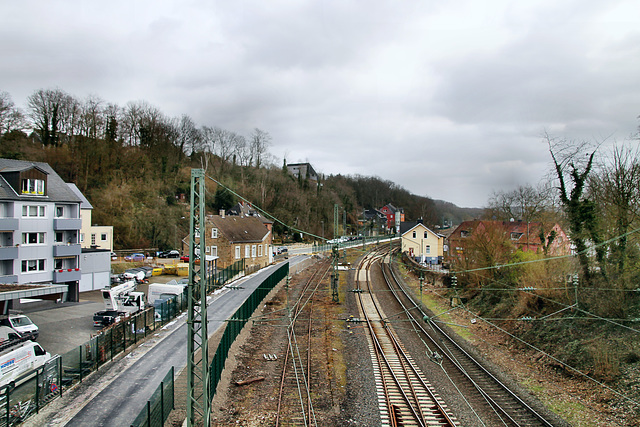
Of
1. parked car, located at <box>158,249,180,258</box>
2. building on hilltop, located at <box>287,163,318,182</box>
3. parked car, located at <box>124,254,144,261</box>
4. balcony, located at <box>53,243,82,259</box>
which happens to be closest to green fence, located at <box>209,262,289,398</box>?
balcony, located at <box>53,243,82,259</box>

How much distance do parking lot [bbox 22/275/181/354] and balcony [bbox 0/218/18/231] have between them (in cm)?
590

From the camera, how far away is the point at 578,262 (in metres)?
21.1

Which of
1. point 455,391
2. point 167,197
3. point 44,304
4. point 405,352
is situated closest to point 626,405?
point 455,391

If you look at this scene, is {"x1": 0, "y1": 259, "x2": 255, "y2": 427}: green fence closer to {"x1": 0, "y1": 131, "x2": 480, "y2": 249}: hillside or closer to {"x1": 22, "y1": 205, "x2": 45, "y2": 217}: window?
{"x1": 22, "y1": 205, "x2": 45, "y2": 217}: window

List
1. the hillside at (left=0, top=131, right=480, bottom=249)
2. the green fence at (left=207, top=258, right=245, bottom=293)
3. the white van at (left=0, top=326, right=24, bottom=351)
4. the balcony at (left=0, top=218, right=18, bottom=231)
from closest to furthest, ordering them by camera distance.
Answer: the white van at (left=0, top=326, right=24, bottom=351), the balcony at (left=0, top=218, right=18, bottom=231), the green fence at (left=207, top=258, right=245, bottom=293), the hillside at (left=0, top=131, right=480, bottom=249)

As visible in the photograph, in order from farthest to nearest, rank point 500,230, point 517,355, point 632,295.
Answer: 1. point 500,230
2. point 517,355
3. point 632,295

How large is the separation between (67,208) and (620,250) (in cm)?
3894

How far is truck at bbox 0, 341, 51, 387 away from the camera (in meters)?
15.5

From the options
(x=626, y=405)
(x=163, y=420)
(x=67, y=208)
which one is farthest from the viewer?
(x=67, y=208)

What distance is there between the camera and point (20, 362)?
16406 mm

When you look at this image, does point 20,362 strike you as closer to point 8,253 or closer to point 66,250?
point 8,253

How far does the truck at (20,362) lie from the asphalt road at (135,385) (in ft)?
9.97

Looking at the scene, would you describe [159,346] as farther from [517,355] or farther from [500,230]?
[500,230]

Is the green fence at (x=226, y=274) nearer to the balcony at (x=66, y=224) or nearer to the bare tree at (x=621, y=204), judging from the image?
the balcony at (x=66, y=224)
